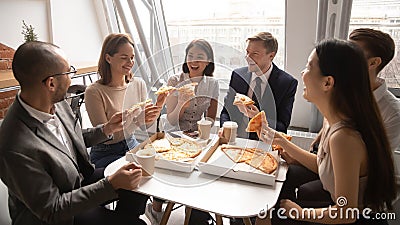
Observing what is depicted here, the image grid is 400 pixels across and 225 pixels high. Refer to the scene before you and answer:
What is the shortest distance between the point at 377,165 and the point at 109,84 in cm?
150

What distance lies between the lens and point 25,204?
3.59 feet

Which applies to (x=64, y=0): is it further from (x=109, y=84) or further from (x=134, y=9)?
(x=109, y=84)

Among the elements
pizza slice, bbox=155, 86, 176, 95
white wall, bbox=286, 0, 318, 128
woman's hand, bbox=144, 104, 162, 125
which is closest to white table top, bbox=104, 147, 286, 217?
woman's hand, bbox=144, 104, 162, 125

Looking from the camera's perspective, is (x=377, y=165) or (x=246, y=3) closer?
(x=377, y=165)

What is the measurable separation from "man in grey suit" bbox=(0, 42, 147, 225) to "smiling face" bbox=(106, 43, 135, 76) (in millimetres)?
687

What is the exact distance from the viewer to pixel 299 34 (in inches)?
96.1

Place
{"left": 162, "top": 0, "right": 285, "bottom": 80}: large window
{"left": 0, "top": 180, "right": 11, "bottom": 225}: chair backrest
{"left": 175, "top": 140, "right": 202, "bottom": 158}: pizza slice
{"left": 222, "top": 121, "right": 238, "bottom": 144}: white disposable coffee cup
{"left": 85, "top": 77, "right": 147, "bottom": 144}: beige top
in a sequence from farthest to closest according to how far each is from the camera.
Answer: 1. {"left": 162, "top": 0, "right": 285, "bottom": 80}: large window
2. {"left": 85, "top": 77, "right": 147, "bottom": 144}: beige top
3. {"left": 222, "top": 121, "right": 238, "bottom": 144}: white disposable coffee cup
4. {"left": 175, "top": 140, "right": 202, "bottom": 158}: pizza slice
5. {"left": 0, "top": 180, "right": 11, "bottom": 225}: chair backrest

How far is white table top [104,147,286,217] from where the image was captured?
42.1 inches

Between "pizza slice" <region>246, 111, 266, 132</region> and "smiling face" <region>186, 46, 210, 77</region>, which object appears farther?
"smiling face" <region>186, 46, 210, 77</region>

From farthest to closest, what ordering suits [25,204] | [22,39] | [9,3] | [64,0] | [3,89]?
[64,0] < [22,39] < [9,3] < [3,89] < [25,204]

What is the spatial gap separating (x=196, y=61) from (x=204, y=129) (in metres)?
0.46

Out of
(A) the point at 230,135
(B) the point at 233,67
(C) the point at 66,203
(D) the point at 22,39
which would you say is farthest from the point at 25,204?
(D) the point at 22,39

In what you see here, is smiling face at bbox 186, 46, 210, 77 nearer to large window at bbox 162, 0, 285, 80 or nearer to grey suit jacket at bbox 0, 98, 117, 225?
large window at bbox 162, 0, 285, 80

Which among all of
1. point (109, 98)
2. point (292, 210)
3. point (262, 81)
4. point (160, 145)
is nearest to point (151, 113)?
point (160, 145)
